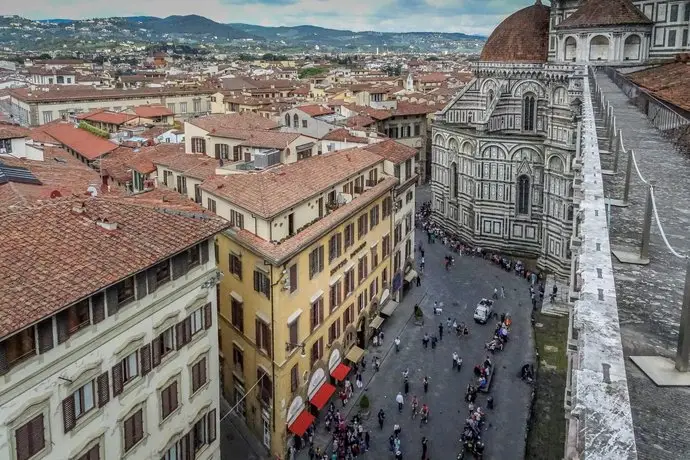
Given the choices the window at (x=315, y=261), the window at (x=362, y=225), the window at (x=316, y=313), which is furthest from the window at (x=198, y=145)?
the window at (x=316, y=313)

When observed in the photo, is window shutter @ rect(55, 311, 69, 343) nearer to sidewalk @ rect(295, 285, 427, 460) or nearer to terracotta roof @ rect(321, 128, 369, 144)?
sidewalk @ rect(295, 285, 427, 460)

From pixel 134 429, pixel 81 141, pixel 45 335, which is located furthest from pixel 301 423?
pixel 81 141

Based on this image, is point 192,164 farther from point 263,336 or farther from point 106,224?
point 106,224

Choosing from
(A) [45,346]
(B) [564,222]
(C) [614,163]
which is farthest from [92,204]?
(B) [564,222]

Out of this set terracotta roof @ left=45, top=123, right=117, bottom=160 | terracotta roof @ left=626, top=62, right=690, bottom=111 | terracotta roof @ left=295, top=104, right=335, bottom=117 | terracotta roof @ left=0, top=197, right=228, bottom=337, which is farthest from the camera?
terracotta roof @ left=295, top=104, right=335, bottom=117

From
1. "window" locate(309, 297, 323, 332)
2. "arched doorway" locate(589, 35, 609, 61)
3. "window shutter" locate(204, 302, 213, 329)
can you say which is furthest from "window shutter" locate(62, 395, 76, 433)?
"arched doorway" locate(589, 35, 609, 61)
